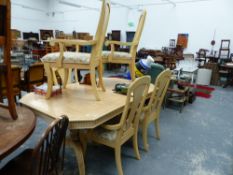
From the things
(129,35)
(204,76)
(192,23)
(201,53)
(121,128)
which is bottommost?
(121,128)

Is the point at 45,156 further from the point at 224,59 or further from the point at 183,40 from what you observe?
the point at 183,40

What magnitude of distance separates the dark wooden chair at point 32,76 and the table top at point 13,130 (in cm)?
235

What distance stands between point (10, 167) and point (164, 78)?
64.4 inches

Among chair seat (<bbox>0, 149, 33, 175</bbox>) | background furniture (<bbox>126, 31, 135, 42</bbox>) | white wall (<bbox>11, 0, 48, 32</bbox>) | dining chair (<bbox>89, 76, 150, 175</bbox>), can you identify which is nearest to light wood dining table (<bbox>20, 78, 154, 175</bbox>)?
dining chair (<bbox>89, 76, 150, 175</bbox>)

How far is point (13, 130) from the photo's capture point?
3.43ft

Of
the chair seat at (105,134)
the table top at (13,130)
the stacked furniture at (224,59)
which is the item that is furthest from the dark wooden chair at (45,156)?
the stacked furniture at (224,59)

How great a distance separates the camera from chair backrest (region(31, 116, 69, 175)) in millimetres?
831

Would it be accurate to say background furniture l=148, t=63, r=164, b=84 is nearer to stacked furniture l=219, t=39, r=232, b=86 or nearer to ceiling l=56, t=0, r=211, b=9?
stacked furniture l=219, t=39, r=232, b=86

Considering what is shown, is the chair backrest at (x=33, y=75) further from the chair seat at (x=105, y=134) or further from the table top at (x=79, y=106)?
the chair seat at (x=105, y=134)

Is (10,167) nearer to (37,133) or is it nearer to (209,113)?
(37,133)

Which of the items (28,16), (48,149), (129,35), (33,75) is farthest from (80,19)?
(48,149)

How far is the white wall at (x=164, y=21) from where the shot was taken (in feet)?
22.6

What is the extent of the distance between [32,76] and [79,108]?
2330mm

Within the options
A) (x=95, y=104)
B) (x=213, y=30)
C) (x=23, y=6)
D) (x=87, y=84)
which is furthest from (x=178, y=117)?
(x=23, y=6)
